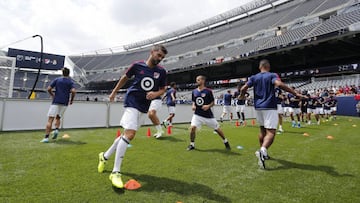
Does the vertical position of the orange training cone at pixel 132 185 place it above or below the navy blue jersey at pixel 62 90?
below

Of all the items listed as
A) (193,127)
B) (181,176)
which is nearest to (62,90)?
(193,127)

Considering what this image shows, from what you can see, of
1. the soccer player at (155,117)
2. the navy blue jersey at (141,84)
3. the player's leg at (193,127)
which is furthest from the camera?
the soccer player at (155,117)

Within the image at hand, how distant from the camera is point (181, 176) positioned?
11.7 ft

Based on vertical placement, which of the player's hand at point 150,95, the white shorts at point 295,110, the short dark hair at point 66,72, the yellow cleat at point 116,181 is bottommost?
the yellow cleat at point 116,181

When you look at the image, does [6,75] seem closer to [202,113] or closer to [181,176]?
[202,113]

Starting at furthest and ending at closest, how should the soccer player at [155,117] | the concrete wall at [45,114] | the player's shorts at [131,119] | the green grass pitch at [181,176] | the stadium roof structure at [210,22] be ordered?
the stadium roof structure at [210,22] → the concrete wall at [45,114] → the soccer player at [155,117] → the player's shorts at [131,119] → the green grass pitch at [181,176]

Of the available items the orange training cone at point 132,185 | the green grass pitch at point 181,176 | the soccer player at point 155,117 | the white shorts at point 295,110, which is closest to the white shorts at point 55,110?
the green grass pitch at point 181,176

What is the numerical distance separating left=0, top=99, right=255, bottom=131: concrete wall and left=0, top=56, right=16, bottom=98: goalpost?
136 inches

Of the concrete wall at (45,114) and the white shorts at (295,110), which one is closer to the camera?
the concrete wall at (45,114)

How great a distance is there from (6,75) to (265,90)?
43.0 ft

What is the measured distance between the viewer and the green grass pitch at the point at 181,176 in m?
2.78

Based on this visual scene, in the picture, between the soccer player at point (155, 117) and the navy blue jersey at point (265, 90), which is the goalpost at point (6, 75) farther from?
the navy blue jersey at point (265, 90)

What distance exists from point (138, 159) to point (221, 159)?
65.9 inches

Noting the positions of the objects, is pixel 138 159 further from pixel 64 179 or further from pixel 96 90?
pixel 96 90
